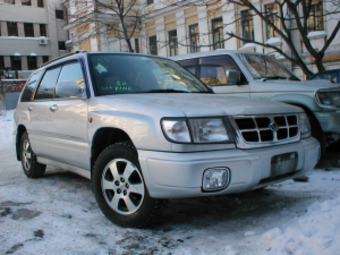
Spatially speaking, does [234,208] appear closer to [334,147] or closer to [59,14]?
[334,147]

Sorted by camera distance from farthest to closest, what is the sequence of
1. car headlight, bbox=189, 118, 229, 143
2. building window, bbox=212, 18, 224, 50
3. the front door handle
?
1. building window, bbox=212, 18, 224, 50
2. the front door handle
3. car headlight, bbox=189, 118, 229, 143

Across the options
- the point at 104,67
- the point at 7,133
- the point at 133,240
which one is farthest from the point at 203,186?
the point at 7,133

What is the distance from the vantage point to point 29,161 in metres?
5.05

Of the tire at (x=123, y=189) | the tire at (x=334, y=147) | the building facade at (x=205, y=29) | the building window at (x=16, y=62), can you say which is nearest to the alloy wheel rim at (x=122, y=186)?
the tire at (x=123, y=189)

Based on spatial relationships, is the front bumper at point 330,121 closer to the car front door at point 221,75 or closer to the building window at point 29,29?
the car front door at point 221,75

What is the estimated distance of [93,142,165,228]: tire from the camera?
2865mm

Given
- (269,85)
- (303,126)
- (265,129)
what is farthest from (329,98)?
(265,129)

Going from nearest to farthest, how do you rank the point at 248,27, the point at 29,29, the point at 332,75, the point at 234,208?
the point at 234,208, the point at 332,75, the point at 248,27, the point at 29,29

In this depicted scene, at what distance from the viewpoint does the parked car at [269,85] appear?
4961 mm

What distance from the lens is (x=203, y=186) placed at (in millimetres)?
2566

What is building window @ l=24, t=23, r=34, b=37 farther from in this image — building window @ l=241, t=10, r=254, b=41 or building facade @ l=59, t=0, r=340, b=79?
building window @ l=241, t=10, r=254, b=41

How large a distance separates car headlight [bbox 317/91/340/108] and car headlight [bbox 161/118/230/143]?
9.44 feet

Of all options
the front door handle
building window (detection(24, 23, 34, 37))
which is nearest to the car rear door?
the front door handle

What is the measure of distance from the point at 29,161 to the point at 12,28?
121 feet
